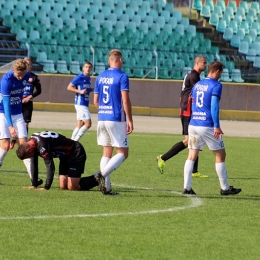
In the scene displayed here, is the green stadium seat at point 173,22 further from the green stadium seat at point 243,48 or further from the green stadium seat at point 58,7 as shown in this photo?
the green stadium seat at point 58,7

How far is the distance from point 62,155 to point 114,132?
0.99m

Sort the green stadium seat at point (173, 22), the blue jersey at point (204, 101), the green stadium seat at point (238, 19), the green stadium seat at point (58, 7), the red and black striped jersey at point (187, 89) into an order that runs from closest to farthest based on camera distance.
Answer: the blue jersey at point (204, 101) < the red and black striped jersey at point (187, 89) < the green stadium seat at point (58, 7) < the green stadium seat at point (173, 22) < the green stadium seat at point (238, 19)

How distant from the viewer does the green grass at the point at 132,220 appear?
7.23 m

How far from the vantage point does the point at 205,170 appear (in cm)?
1500

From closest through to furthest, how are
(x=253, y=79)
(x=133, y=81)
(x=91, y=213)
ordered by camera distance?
(x=91, y=213) < (x=133, y=81) < (x=253, y=79)

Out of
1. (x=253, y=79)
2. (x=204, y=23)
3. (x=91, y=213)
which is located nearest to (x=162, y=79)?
(x=253, y=79)

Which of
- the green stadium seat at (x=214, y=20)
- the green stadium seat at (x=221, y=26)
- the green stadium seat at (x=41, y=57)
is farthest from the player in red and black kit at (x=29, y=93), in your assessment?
the green stadium seat at (x=214, y=20)

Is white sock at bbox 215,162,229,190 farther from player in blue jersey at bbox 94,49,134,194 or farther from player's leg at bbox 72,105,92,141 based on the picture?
player's leg at bbox 72,105,92,141

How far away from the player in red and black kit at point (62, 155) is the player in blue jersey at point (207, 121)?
1.45 meters

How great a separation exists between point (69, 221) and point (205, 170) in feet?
21.7

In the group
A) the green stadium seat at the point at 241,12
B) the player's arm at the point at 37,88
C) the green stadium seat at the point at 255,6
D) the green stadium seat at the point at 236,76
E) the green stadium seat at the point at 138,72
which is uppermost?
the player's arm at the point at 37,88

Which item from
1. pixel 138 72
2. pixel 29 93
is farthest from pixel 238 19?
pixel 29 93

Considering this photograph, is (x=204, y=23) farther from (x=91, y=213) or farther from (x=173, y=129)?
(x=91, y=213)

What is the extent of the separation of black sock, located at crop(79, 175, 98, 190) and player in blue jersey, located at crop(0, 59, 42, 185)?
75 centimetres
